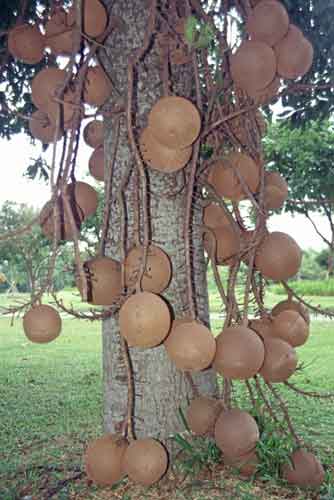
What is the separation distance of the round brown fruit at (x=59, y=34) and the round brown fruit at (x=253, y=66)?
0.50 meters

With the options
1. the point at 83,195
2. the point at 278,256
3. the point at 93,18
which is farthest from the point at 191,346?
the point at 93,18

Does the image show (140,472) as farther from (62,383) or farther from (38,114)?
(62,383)

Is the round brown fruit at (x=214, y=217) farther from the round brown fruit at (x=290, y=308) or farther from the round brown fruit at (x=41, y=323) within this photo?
the round brown fruit at (x=41, y=323)

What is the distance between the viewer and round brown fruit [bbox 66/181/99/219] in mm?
1571

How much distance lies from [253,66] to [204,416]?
93 cm

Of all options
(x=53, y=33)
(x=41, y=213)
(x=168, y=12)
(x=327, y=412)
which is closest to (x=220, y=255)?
(x=41, y=213)

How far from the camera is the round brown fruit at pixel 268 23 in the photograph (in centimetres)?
152

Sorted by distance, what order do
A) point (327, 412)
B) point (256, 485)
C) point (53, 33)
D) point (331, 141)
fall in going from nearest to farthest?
1. point (256, 485)
2. point (53, 33)
3. point (327, 412)
4. point (331, 141)

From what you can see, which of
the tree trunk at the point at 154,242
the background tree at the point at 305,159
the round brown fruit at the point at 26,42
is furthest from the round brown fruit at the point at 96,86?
the background tree at the point at 305,159

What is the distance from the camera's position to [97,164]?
6.38 ft

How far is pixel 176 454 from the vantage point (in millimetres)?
1640

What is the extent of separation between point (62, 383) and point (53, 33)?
3.16 meters

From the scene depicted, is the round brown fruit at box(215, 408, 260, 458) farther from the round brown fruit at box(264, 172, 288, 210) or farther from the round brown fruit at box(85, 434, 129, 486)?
the round brown fruit at box(264, 172, 288, 210)

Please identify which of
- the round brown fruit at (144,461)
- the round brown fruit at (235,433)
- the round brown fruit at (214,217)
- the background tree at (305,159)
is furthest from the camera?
the background tree at (305,159)
